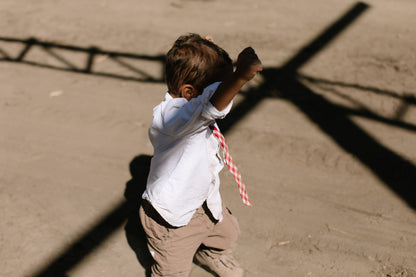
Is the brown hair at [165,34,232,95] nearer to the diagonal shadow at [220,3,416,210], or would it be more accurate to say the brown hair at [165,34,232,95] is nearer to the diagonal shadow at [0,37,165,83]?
the diagonal shadow at [220,3,416,210]

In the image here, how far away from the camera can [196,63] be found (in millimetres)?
1766

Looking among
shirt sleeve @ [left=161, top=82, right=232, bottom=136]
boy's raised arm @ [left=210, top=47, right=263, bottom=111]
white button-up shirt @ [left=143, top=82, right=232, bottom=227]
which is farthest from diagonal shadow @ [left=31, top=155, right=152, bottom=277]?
boy's raised arm @ [left=210, top=47, right=263, bottom=111]

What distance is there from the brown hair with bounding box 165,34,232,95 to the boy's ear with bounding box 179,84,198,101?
13 mm

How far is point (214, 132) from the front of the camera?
201cm

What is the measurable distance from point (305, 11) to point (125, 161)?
3396 millimetres

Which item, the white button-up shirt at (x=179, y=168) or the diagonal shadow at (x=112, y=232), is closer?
the white button-up shirt at (x=179, y=168)

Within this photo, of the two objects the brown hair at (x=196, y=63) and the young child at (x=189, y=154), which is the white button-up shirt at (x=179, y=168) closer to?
the young child at (x=189, y=154)

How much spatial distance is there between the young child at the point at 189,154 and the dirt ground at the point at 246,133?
53cm

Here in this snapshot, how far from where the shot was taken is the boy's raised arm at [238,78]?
1.50 m

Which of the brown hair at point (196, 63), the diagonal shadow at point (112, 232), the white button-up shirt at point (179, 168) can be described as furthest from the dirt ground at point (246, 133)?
the brown hair at point (196, 63)

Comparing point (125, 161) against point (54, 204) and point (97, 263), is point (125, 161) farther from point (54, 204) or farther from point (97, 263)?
point (97, 263)

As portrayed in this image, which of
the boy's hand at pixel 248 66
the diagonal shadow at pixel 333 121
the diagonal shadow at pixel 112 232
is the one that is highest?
the boy's hand at pixel 248 66

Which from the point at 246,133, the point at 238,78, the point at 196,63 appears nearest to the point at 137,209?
the point at 246,133

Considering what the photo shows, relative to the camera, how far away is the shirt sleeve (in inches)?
63.7
